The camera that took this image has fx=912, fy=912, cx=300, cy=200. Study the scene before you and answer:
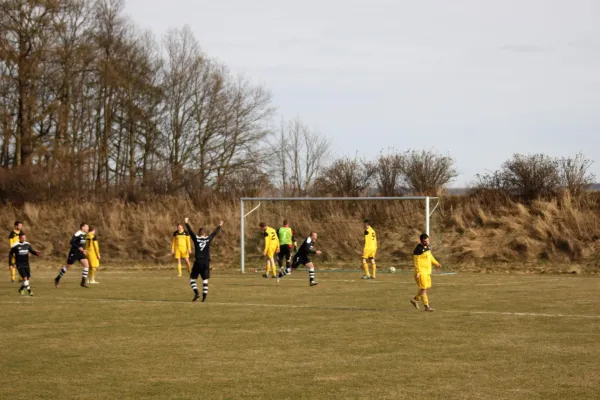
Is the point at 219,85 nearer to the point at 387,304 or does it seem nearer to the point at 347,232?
the point at 347,232

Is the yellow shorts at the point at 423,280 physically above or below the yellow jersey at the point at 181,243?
below

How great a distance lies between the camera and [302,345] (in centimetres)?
1463

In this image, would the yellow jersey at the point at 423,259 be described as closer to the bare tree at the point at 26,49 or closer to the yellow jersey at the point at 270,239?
the yellow jersey at the point at 270,239

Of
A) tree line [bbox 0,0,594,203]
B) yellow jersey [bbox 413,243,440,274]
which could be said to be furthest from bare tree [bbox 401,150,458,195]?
yellow jersey [bbox 413,243,440,274]

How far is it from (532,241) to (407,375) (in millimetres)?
28938

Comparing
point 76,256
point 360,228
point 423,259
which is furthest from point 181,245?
point 423,259

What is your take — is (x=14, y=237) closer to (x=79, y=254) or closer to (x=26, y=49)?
(x=79, y=254)

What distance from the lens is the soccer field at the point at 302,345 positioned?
11047mm

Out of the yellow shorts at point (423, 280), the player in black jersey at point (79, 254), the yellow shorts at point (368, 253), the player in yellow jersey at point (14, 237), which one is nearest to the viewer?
the yellow shorts at point (423, 280)

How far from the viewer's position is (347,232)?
4212cm

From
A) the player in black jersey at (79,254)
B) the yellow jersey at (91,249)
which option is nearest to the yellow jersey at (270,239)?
the yellow jersey at (91,249)

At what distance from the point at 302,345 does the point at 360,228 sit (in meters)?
27.7

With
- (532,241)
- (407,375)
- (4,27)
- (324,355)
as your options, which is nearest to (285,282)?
(532,241)

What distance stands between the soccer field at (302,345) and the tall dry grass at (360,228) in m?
13.8
